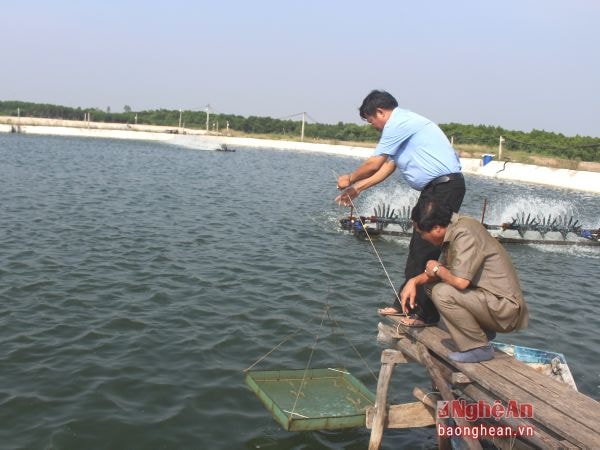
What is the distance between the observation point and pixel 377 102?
6125mm

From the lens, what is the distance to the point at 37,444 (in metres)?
6.05

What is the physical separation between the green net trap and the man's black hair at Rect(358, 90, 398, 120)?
11.5 feet

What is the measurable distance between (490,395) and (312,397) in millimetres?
2560

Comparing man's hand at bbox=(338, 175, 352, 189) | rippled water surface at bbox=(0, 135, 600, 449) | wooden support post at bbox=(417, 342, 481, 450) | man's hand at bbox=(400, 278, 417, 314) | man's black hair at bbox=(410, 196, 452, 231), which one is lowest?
rippled water surface at bbox=(0, 135, 600, 449)

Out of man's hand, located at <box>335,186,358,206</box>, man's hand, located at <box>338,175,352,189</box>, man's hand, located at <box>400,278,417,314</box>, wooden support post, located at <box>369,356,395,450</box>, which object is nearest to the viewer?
man's hand, located at <box>400,278,417,314</box>

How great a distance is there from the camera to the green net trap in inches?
235

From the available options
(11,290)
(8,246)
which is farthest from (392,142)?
(8,246)

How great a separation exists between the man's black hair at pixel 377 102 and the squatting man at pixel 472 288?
1.43 metres

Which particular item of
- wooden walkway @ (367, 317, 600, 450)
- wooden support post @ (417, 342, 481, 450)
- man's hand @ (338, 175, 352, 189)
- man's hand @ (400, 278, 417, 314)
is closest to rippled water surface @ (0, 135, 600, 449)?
wooden walkway @ (367, 317, 600, 450)

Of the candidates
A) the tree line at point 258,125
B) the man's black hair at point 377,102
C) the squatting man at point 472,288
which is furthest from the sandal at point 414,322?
the tree line at point 258,125

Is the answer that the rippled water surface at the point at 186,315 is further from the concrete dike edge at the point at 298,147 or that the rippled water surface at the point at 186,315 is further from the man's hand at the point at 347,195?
the concrete dike edge at the point at 298,147

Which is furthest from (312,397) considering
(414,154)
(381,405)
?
(414,154)

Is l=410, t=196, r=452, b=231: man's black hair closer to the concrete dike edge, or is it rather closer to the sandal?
the sandal

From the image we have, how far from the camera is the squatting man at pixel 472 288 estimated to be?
5.10 m
